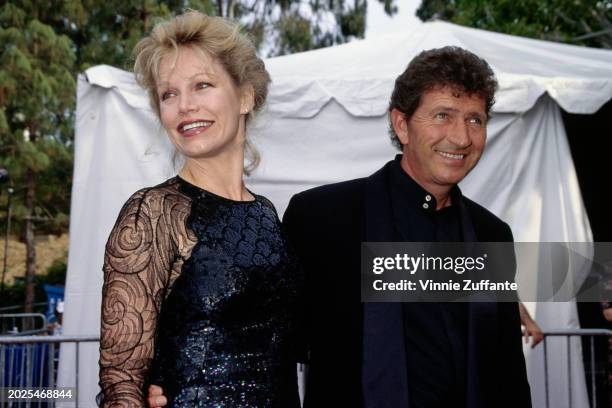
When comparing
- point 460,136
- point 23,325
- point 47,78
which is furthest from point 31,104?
point 460,136

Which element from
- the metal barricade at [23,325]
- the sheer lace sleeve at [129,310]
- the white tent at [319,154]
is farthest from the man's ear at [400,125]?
the metal barricade at [23,325]

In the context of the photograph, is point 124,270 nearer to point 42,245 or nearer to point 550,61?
point 550,61

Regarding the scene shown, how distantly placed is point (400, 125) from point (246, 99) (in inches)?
24.0

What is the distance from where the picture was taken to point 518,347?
2209 mm

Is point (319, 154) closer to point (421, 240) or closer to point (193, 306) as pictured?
point (421, 240)

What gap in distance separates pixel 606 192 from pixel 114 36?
408 inches

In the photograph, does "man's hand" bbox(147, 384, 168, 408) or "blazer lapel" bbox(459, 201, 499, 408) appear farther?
"blazer lapel" bbox(459, 201, 499, 408)

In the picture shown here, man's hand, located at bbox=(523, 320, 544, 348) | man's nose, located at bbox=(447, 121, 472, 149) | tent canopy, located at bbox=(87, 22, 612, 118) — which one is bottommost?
man's hand, located at bbox=(523, 320, 544, 348)

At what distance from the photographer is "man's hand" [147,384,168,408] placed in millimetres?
1629

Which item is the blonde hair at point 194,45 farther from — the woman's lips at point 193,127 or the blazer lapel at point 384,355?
the blazer lapel at point 384,355

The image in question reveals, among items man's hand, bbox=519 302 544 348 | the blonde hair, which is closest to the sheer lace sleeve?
the blonde hair

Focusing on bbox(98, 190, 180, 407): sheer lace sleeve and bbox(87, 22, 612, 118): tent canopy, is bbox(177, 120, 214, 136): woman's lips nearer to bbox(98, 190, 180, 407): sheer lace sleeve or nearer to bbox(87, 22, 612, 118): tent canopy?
bbox(98, 190, 180, 407): sheer lace sleeve

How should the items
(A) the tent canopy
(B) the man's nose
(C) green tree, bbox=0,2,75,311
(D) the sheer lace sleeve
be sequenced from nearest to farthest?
(D) the sheer lace sleeve < (B) the man's nose < (A) the tent canopy < (C) green tree, bbox=0,2,75,311

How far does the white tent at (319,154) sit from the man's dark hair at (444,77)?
2.11 m
